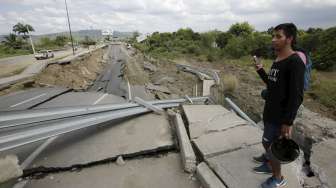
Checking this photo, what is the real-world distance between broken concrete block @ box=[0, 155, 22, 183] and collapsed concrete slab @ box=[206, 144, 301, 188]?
284cm

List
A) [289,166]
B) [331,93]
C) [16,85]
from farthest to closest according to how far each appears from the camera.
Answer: [16,85] < [331,93] < [289,166]

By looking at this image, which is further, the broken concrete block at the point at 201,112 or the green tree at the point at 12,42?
the green tree at the point at 12,42

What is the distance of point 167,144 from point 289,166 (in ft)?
6.39

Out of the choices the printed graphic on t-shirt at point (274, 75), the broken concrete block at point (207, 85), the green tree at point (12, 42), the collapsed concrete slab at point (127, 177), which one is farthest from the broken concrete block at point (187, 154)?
the green tree at point (12, 42)

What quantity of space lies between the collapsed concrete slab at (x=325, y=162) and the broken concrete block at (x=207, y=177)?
4.26 ft

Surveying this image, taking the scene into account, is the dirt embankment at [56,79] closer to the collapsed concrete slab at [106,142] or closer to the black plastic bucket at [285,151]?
the collapsed concrete slab at [106,142]

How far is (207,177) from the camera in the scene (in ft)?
8.83

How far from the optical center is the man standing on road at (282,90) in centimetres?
195

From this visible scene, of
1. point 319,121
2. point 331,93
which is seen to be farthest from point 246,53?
point 319,121

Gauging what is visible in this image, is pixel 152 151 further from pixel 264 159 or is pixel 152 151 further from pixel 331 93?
pixel 331 93

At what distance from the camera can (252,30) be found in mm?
48844

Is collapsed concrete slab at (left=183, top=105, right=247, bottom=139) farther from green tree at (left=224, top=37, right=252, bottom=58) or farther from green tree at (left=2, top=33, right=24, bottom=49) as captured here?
green tree at (left=2, top=33, right=24, bottom=49)

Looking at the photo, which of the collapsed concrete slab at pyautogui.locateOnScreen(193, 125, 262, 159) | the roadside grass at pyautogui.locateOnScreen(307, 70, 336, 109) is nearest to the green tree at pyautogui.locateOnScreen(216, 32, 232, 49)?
the roadside grass at pyautogui.locateOnScreen(307, 70, 336, 109)

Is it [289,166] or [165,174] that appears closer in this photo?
[289,166]
